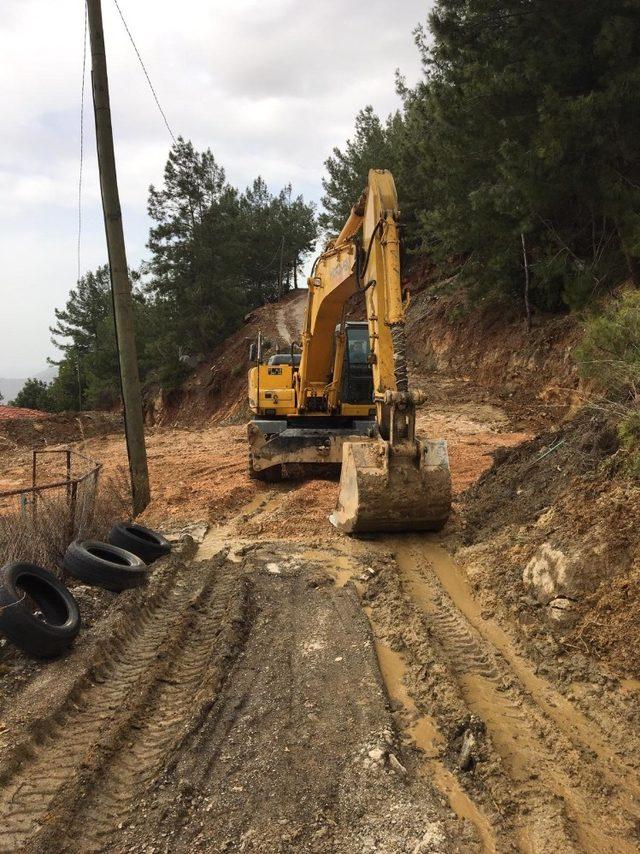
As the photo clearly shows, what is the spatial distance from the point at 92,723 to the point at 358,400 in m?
7.85

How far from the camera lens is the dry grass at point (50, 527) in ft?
20.4

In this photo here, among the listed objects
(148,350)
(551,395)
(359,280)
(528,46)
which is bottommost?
(551,395)

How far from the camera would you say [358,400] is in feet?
35.4

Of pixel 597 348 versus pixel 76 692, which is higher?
pixel 597 348

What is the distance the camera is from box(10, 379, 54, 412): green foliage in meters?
43.4

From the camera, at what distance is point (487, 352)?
20094mm

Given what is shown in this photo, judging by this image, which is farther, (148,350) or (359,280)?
(148,350)

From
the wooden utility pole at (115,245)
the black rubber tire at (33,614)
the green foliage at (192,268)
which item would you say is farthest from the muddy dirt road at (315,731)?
the green foliage at (192,268)

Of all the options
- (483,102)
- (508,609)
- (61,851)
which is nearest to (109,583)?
(61,851)

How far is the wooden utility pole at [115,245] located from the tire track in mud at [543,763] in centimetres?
597

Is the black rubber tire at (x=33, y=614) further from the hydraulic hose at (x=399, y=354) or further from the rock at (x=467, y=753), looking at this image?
the hydraulic hose at (x=399, y=354)

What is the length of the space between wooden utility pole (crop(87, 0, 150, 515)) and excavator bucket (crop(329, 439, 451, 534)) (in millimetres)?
3896

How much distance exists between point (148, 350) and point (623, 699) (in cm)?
3446

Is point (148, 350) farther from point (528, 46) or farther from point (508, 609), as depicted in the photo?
point (508, 609)
